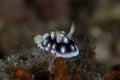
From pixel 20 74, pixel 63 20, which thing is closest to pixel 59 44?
pixel 20 74

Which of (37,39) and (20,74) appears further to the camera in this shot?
(37,39)

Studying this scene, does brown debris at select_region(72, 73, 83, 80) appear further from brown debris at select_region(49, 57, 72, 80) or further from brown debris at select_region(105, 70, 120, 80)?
brown debris at select_region(105, 70, 120, 80)

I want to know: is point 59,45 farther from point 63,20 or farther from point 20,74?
point 63,20

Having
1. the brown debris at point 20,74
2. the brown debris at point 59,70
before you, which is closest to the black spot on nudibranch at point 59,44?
the brown debris at point 59,70

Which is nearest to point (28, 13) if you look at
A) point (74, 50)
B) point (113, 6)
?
point (113, 6)

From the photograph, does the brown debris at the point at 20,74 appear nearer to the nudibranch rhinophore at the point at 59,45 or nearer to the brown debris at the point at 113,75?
the nudibranch rhinophore at the point at 59,45

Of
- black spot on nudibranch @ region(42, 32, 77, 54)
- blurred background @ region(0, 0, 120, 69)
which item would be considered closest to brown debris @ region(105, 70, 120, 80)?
black spot on nudibranch @ region(42, 32, 77, 54)
